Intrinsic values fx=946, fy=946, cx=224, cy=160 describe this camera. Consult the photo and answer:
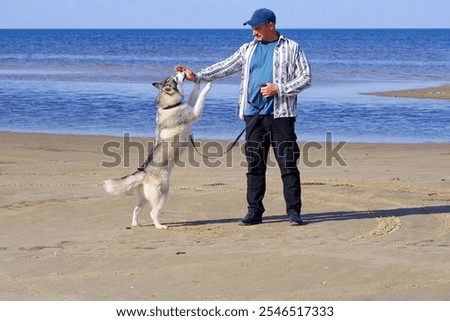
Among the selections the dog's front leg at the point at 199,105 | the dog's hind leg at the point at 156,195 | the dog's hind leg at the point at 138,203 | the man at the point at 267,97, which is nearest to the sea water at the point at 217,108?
the dog's front leg at the point at 199,105

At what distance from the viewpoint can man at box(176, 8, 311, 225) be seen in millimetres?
9922

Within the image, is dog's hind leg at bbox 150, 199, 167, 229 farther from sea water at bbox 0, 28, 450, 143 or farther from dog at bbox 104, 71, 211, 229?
sea water at bbox 0, 28, 450, 143

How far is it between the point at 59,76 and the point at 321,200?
94.6 ft

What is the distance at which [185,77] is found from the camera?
34.4 ft

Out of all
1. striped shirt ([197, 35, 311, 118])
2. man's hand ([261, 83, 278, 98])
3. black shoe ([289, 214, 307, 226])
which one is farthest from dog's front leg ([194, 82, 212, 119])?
black shoe ([289, 214, 307, 226])

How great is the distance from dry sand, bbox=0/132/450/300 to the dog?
348 millimetres

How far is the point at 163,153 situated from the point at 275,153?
47.7 inches

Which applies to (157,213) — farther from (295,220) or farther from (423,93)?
(423,93)

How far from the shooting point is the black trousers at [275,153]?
10078mm

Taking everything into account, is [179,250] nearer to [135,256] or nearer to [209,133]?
[135,256]

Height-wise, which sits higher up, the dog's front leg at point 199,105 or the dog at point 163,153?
the dog's front leg at point 199,105

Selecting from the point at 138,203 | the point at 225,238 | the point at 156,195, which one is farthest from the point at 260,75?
the point at 138,203

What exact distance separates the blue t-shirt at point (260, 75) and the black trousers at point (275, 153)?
11 centimetres
